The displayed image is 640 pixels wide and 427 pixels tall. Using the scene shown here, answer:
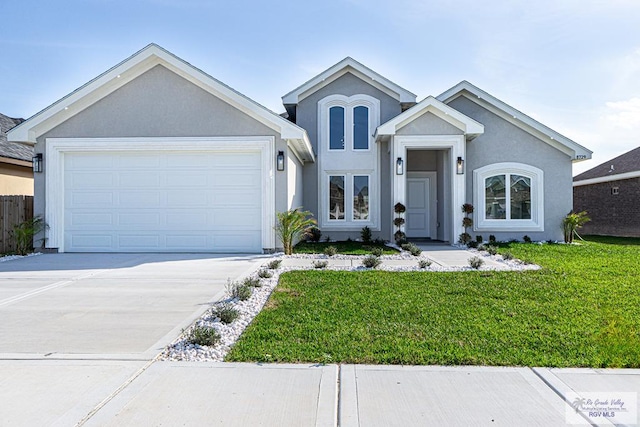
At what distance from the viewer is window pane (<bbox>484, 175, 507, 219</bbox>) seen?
14195 millimetres

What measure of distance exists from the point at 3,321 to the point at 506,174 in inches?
562

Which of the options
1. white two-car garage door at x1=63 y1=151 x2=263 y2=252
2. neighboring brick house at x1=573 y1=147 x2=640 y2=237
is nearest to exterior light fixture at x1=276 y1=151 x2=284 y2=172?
white two-car garage door at x1=63 y1=151 x2=263 y2=252

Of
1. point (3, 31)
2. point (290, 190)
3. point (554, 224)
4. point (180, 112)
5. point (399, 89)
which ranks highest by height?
point (3, 31)

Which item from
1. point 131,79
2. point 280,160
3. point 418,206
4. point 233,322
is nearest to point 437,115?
point 418,206

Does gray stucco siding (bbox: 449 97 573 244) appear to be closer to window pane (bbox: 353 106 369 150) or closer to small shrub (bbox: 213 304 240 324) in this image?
window pane (bbox: 353 106 369 150)

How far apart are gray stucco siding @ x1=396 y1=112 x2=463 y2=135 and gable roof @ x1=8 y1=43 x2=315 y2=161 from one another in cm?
413

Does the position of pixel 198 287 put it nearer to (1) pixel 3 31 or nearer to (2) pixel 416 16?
(2) pixel 416 16

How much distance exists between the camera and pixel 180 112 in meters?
10.8

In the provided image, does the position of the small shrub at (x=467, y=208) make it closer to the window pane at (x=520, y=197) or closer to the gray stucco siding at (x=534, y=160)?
the gray stucco siding at (x=534, y=160)

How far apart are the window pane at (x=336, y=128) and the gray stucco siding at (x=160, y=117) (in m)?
4.45

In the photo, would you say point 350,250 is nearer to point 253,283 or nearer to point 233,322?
point 253,283

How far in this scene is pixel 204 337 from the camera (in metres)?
3.99

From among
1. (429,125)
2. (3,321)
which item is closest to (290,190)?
(429,125)

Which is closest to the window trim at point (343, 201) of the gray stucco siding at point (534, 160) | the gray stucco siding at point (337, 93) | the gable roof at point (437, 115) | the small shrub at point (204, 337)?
the gray stucco siding at point (337, 93)
